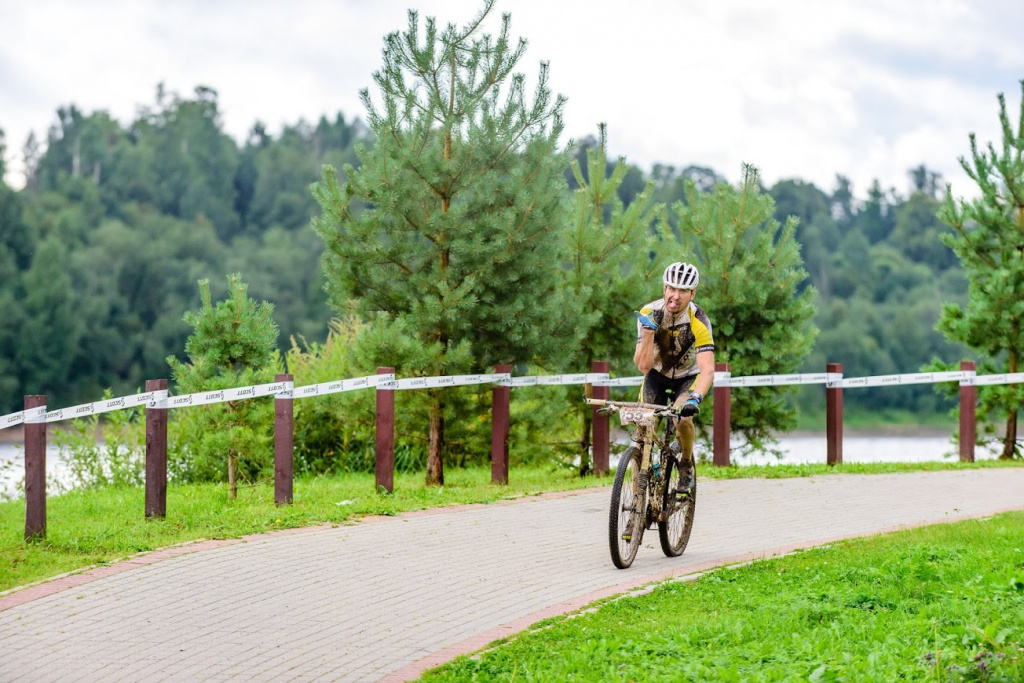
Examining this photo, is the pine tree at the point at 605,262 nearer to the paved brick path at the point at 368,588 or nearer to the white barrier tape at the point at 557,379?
the white barrier tape at the point at 557,379

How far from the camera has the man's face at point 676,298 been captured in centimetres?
972

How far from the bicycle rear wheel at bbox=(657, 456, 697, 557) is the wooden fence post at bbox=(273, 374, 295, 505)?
3891mm

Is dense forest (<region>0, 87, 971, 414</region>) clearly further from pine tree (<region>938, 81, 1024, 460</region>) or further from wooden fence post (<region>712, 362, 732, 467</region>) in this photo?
wooden fence post (<region>712, 362, 732, 467</region>)

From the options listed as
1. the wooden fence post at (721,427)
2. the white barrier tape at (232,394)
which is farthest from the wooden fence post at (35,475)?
the wooden fence post at (721,427)

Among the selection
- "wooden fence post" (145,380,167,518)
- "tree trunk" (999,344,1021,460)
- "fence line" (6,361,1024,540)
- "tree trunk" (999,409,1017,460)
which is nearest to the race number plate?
"fence line" (6,361,1024,540)

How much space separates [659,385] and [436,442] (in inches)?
218

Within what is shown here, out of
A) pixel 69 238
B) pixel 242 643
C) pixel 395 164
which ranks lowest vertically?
pixel 242 643

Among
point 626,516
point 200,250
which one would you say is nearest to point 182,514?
point 626,516

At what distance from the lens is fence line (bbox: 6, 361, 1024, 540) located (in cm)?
1043

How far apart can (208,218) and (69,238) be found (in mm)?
18713

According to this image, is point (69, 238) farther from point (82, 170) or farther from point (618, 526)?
point (618, 526)

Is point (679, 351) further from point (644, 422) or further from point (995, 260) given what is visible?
point (995, 260)

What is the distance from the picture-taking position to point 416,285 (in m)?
15.0

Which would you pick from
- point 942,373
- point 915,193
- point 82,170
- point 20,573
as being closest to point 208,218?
point 82,170
